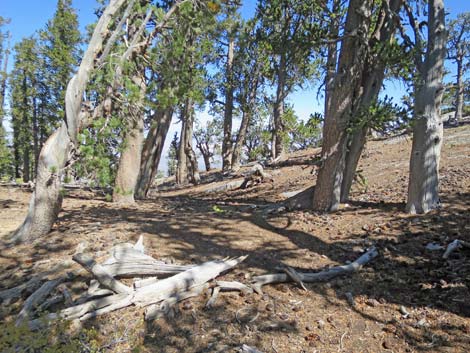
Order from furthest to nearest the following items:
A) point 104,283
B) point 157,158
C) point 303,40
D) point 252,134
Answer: point 252,134
point 157,158
point 303,40
point 104,283

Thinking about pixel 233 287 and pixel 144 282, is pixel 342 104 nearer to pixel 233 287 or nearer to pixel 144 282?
pixel 233 287

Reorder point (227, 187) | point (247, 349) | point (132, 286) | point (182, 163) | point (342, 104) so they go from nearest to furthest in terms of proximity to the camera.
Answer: point (247, 349) → point (132, 286) → point (342, 104) → point (227, 187) → point (182, 163)

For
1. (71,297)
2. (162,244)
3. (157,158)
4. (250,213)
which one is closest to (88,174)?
(162,244)

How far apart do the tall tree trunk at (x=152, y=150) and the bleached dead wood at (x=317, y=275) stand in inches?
293

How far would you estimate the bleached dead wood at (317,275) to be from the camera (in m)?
3.74

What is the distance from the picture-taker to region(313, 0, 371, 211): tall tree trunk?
6082 mm

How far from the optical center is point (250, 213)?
23.9 ft

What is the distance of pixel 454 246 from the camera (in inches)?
165

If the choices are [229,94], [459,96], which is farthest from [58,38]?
[459,96]

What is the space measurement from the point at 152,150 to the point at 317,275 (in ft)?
25.3

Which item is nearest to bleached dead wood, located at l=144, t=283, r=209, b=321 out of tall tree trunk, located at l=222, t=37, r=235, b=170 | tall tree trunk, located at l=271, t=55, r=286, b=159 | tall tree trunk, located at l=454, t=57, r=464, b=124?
tall tree trunk, located at l=271, t=55, r=286, b=159

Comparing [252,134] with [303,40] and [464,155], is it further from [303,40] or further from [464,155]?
[303,40]

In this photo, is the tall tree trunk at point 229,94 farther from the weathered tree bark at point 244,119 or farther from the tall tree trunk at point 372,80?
the tall tree trunk at point 372,80

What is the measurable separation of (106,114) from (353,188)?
6392 millimetres
